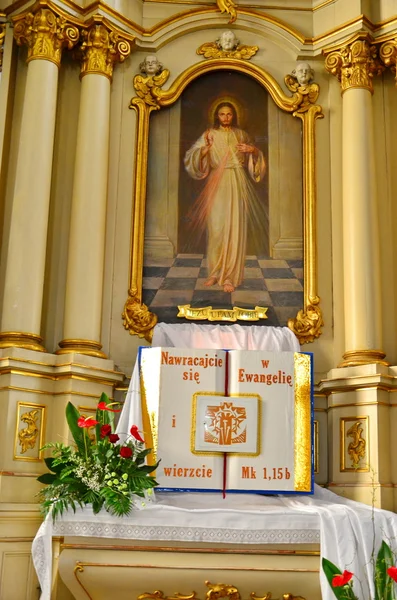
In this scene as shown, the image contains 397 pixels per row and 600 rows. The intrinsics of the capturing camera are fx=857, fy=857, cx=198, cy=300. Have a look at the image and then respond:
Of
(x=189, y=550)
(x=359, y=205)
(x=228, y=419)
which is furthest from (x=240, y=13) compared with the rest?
(x=189, y=550)

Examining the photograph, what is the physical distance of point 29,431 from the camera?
277 inches

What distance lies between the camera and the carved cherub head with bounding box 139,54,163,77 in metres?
8.55

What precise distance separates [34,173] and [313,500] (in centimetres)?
375

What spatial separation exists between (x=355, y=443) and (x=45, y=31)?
15.5 feet

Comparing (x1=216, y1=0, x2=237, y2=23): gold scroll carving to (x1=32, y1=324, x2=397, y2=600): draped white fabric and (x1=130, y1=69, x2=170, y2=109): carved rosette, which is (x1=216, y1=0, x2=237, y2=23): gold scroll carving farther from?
(x1=32, y1=324, x2=397, y2=600): draped white fabric

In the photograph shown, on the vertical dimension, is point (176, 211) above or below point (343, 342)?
above

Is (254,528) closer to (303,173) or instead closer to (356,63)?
(303,173)

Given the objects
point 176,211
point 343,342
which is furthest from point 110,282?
point 343,342

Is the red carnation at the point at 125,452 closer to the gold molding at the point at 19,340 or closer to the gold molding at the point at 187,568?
the gold molding at the point at 187,568

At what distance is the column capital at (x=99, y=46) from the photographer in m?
8.25

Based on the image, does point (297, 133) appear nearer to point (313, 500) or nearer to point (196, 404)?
point (196, 404)

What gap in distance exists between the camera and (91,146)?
8047 mm

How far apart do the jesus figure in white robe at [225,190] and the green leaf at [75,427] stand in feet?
6.64

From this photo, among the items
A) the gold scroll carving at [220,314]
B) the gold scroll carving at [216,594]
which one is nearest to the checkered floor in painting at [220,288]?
the gold scroll carving at [220,314]
